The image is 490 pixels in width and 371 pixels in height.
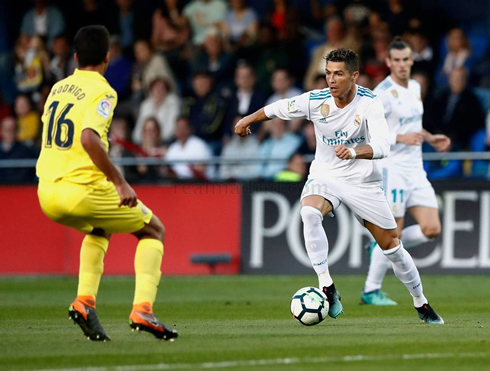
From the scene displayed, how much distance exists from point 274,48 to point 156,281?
10.3 meters

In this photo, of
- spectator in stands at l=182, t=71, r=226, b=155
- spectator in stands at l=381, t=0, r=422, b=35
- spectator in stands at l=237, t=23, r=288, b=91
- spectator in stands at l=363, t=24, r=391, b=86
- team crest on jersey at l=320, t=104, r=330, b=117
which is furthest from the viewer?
spectator in stands at l=237, t=23, r=288, b=91

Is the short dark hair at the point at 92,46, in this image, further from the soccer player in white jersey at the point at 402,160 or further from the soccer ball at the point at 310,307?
the soccer player in white jersey at the point at 402,160

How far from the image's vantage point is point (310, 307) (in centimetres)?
762

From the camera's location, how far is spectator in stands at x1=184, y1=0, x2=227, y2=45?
17.9 metres

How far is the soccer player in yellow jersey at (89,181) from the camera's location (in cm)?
647

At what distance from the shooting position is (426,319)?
7.92 meters

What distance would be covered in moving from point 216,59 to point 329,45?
2160mm

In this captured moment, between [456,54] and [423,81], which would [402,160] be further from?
[456,54]

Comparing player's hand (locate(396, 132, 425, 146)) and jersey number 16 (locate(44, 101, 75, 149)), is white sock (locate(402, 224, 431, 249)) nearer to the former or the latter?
player's hand (locate(396, 132, 425, 146))

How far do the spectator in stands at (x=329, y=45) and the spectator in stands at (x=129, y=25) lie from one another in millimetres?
3968

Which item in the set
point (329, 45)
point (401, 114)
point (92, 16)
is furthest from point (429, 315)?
point (92, 16)

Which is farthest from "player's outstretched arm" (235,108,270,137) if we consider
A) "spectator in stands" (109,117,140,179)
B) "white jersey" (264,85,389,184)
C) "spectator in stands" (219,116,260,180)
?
"spectator in stands" (109,117,140,179)

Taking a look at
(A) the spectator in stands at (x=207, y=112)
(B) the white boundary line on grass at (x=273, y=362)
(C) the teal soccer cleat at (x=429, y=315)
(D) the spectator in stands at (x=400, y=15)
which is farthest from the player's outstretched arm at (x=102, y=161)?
(D) the spectator in stands at (x=400, y=15)

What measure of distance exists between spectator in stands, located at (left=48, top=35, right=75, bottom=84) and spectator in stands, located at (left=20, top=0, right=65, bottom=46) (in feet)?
1.71
